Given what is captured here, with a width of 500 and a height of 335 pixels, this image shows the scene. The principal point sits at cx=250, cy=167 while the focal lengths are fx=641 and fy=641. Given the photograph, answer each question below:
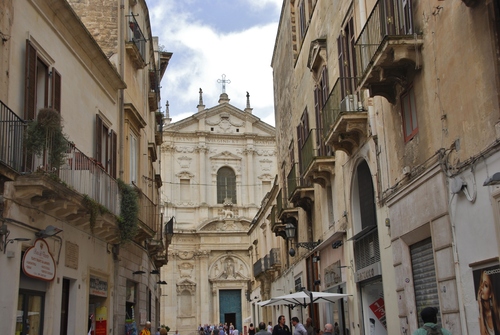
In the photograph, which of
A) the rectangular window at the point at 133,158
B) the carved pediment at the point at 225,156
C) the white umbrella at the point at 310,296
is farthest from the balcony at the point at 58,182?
the carved pediment at the point at 225,156

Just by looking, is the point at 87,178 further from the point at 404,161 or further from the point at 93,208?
the point at 404,161

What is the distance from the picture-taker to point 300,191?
19984 mm

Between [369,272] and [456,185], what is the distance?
5.41 m

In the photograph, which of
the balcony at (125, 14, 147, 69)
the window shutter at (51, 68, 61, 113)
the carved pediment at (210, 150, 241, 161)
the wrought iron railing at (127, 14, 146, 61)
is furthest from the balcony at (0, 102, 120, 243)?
the carved pediment at (210, 150, 241, 161)

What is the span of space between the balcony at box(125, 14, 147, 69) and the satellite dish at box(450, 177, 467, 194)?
1178 centimetres

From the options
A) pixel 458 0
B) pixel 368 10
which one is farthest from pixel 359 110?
pixel 458 0

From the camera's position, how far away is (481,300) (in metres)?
8.10

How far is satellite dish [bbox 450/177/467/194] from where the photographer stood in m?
8.65

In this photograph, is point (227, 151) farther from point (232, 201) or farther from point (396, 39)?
point (396, 39)

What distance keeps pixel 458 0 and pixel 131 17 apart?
12593 mm

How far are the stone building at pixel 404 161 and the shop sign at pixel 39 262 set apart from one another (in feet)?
20.6

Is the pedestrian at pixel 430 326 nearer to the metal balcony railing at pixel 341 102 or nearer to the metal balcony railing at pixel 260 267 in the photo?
the metal balcony railing at pixel 341 102

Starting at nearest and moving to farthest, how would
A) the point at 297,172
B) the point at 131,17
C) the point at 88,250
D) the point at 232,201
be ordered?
1. the point at 88,250
2. the point at 131,17
3. the point at 297,172
4. the point at 232,201

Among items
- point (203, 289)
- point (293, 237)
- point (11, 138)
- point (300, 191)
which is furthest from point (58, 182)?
point (203, 289)
